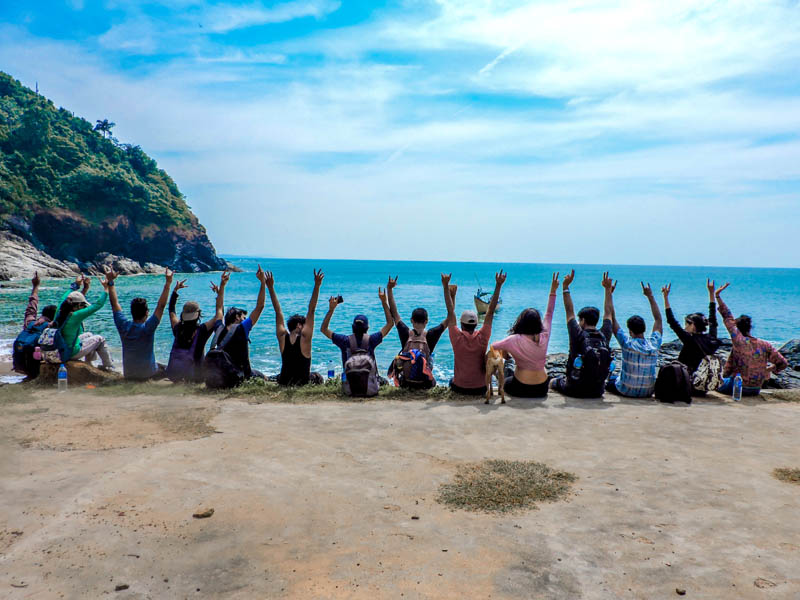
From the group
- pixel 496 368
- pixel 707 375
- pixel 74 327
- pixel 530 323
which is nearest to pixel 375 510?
pixel 496 368

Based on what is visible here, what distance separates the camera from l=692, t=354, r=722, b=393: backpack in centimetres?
882

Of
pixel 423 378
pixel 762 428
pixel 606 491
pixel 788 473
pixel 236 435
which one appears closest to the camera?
pixel 606 491

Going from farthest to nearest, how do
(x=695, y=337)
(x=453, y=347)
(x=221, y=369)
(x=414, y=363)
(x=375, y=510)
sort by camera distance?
(x=695, y=337), (x=414, y=363), (x=221, y=369), (x=453, y=347), (x=375, y=510)

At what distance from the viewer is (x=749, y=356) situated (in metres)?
8.88

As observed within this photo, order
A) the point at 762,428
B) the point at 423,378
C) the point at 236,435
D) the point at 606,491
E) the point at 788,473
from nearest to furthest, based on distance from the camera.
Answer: the point at 606,491, the point at 788,473, the point at 236,435, the point at 762,428, the point at 423,378

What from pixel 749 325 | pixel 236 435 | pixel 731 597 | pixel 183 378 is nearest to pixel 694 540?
pixel 731 597

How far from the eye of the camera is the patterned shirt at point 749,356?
29.0 feet

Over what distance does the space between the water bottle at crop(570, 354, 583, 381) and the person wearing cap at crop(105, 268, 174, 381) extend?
22.7ft

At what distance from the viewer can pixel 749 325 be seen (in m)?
9.04

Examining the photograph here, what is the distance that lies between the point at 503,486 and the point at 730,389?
20.4 ft

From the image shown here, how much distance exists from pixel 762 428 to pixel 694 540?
404cm

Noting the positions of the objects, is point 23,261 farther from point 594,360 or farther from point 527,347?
point 594,360

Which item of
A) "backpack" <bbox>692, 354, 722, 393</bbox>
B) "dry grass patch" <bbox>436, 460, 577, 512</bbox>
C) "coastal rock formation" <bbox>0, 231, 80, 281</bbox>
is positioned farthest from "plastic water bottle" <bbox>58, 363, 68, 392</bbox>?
"coastal rock formation" <bbox>0, 231, 80, 281</bbox>

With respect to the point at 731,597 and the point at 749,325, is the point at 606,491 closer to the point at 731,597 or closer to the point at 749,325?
the point at 731,597
